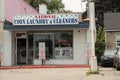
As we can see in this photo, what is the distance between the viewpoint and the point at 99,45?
3825 cm

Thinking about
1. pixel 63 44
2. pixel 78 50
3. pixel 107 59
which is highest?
pixel 63 44

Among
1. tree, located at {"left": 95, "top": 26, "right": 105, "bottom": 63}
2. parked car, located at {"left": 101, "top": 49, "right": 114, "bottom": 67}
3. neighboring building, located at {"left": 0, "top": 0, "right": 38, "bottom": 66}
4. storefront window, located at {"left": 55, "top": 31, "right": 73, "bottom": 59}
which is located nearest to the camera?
parked car, located at {"left": 101, "top": 49, "right": 114, "bottom": 67}

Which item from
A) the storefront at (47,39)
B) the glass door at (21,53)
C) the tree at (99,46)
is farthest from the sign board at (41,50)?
the tree at (99,46)

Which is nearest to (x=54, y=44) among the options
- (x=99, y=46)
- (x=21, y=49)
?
(x=21, y=49)

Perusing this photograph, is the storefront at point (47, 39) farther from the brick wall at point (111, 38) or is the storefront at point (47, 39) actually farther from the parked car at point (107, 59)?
the brick wall at point (111, 38)

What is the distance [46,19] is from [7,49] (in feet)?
13.5

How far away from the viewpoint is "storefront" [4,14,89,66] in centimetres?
3269

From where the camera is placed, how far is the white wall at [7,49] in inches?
1299

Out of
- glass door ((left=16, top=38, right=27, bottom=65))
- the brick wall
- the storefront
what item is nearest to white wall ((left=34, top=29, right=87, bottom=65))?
the storefront

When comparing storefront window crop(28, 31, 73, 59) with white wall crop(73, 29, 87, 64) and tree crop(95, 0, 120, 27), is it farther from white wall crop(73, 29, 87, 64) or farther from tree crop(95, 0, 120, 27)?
tree crop(95, 0, 120, 27)

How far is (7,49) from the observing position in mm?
33281

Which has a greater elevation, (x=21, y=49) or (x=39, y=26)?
(x=39, y=26)

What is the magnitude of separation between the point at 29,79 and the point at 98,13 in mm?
44472

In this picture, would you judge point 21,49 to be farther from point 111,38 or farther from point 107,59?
point 111,38
